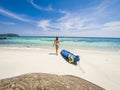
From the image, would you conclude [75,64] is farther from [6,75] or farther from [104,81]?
[6,75]

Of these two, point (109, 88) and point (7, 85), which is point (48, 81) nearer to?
point (7, 85)

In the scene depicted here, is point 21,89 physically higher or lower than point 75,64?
higher

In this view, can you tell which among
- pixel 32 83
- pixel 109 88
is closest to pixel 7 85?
pixel 32 83

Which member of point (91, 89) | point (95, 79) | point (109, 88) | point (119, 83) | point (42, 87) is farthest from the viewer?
point (95, 79)

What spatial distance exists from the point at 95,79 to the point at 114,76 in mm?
1321

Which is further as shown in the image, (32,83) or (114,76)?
(114,76)

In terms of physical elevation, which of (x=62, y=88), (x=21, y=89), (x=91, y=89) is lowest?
(x=91, y=89)

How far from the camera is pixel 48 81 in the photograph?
2.37 m

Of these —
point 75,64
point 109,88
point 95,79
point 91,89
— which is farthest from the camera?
point 75,64

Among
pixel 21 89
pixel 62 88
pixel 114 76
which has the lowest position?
pixel 114 76

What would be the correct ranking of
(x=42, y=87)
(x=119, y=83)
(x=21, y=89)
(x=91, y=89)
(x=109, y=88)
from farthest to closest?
(x=119, y=83), (x=109, y=88), (x=91, y=89), (x=42, y=87), (x=21, y=89)

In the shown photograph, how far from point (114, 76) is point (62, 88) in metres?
4.43

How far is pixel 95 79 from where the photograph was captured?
194 inches

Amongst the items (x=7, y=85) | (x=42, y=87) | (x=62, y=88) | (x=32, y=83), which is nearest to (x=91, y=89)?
(x=62, y=88)
